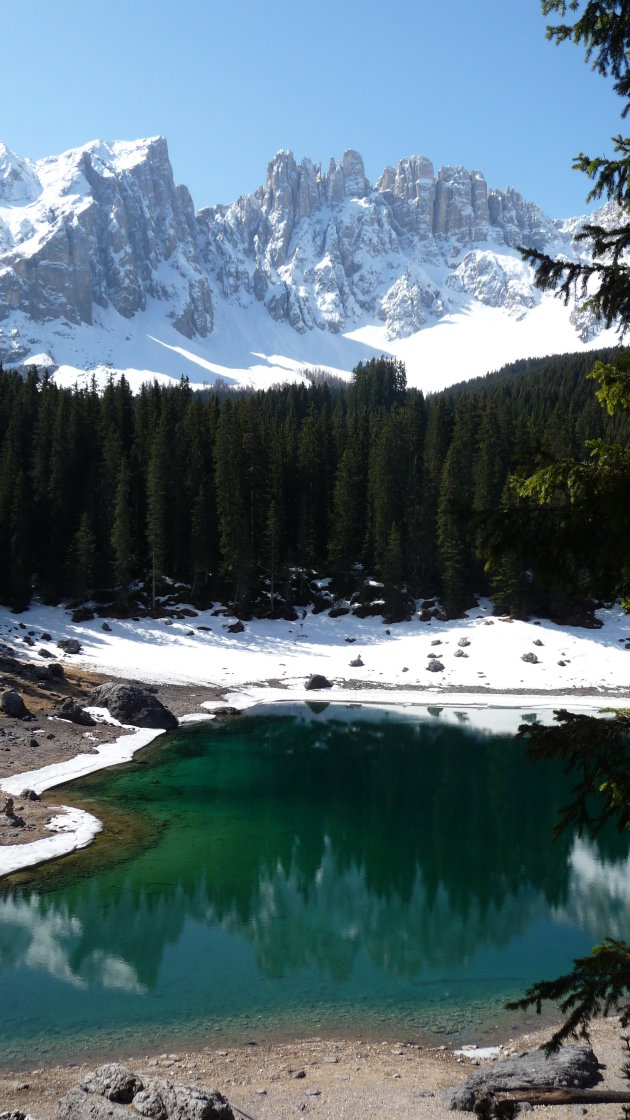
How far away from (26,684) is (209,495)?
3465cm

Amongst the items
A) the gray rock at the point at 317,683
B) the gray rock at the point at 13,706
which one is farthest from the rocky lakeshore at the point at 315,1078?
the gray rock at the point at 317,683

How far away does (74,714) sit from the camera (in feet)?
116

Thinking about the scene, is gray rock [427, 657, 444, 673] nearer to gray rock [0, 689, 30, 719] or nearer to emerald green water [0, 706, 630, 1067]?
emerald green water [0, 706, 630, 1067]

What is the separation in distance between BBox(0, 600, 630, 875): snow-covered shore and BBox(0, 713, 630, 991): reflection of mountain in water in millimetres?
7470

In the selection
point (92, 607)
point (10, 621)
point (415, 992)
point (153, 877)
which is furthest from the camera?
point (92, 607)

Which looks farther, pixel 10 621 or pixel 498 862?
pixel 10 621

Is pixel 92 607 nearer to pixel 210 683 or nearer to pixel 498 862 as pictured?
pixel 210 683

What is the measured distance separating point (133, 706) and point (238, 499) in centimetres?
3324

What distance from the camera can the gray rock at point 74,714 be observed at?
116ft

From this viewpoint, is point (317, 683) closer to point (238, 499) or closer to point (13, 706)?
point (13, 706)

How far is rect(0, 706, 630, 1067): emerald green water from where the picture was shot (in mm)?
13289

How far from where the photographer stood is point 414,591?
226 feet

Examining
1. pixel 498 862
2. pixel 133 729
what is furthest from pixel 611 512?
pixel 133 729

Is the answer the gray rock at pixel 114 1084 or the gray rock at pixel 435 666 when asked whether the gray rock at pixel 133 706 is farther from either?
the gray rock at pixel 114 1084
